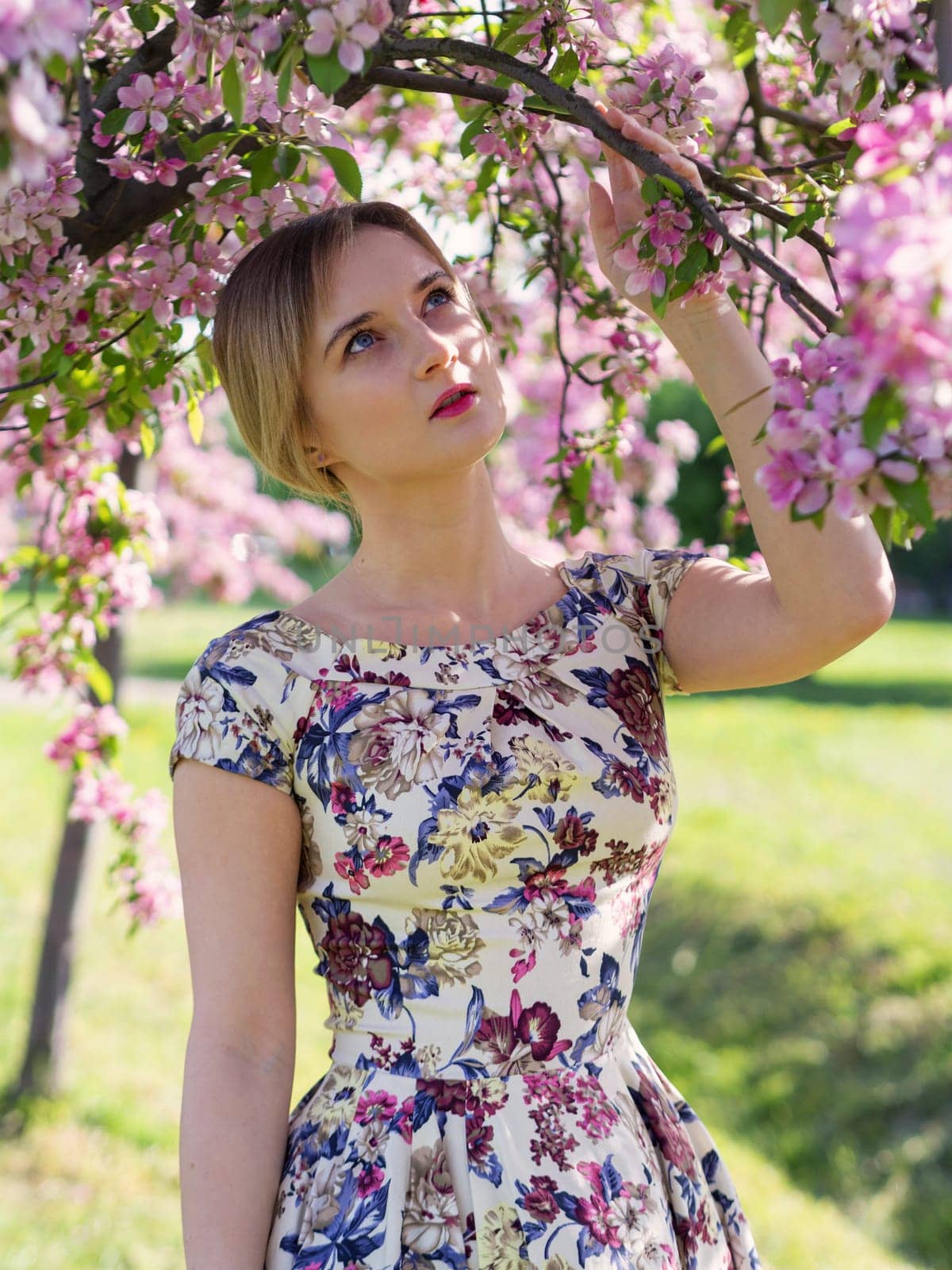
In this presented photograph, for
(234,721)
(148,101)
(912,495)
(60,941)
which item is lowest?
(60,941)

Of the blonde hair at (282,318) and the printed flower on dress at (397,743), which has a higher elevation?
the blonde hair at (282,318)

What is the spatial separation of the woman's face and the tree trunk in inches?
101

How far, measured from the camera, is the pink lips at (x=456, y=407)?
154cm

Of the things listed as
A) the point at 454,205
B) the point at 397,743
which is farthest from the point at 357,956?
the point at 454,205

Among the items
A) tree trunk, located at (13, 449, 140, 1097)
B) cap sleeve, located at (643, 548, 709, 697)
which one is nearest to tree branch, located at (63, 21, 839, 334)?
cap sleeve, located at (643, 548, 709, 697)

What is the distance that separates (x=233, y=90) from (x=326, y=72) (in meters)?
0.17

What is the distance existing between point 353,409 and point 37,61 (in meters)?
0.87

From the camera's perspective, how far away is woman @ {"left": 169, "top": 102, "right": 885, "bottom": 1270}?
1427mm

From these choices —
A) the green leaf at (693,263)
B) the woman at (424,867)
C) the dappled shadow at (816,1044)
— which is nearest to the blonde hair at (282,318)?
the woman at (424,867)

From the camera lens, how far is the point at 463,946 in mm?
1471

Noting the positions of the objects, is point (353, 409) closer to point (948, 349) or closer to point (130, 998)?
point (948, 349)

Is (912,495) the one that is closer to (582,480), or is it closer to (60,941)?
(582,480)

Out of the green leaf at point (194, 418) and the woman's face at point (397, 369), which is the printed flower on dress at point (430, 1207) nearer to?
the woman's face at point (397, 369)

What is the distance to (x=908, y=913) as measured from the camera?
5.76 m
